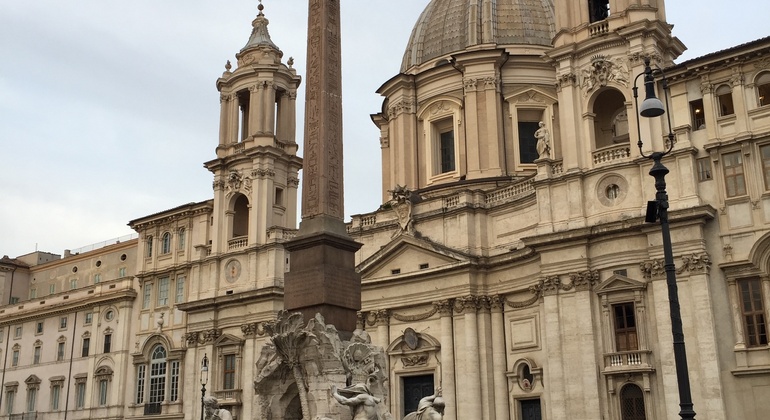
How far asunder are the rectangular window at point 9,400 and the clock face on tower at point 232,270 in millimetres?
20451

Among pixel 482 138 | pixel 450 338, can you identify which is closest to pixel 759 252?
pixel 450 338

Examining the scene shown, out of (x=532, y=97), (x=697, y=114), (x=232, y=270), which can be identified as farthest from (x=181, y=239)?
(x=697, y=114)

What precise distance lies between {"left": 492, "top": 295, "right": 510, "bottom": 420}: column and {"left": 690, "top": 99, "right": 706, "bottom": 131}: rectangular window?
423 inches

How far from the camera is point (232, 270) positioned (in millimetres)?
44875

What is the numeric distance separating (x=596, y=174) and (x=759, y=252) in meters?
6.62

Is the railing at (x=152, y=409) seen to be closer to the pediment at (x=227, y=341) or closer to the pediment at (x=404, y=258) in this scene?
the pediment at (x=227, y=341)

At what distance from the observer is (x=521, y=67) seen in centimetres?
4350

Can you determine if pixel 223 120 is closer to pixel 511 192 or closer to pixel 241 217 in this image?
pixel 241 217

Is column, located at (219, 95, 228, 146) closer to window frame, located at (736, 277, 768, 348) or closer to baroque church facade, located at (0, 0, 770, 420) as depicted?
baroque church facade, located at (0, 0, 770, 420)

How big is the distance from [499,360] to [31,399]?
33.0m

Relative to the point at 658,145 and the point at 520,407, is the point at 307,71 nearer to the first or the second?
the point at 658,145

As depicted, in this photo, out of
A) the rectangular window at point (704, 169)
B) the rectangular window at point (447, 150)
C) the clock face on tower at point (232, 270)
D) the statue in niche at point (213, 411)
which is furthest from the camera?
the rectangular window at point (447, 150)

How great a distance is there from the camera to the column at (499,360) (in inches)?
1380

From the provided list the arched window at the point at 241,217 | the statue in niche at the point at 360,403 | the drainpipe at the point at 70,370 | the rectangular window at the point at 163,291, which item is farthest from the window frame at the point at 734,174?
the drainpipe at the point at 70,370
